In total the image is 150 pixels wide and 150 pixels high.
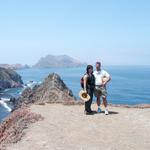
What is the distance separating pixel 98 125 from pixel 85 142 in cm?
315

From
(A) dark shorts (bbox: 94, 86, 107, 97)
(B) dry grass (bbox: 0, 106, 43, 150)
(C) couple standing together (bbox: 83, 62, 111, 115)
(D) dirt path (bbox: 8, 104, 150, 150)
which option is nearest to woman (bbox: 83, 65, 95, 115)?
(C) couple standing together (bbox: 83, 62, 111, 115)

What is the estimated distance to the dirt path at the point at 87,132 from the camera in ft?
46.6

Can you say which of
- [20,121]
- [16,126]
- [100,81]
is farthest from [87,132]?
[100,81]

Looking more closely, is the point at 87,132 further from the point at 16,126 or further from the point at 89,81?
the point at 89,81

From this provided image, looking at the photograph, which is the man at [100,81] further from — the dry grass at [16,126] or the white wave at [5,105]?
the white wave at [5,105]

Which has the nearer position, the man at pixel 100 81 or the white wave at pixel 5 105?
the man at pixel 100 81

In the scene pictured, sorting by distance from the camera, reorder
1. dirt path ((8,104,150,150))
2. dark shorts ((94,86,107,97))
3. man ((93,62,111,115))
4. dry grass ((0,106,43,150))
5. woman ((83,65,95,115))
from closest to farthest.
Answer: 1. dirt path ((8,104,150,150))
2. dry grass ((0,106,43,150))
3. woman ((83,65,95,115))
4. man ((93,62,111,115))
5. dark shorts ((94,86,107,97))

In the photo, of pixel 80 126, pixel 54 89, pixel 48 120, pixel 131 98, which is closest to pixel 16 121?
pixel 48 120

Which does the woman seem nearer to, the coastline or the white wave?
the coastline

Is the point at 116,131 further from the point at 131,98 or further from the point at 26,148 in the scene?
the point at 131,98

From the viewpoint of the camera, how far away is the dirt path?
46.6 feet

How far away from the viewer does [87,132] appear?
1628 cm

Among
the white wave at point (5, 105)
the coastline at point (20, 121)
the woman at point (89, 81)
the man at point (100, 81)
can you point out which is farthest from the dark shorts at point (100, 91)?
the white wave at point (5, 105)

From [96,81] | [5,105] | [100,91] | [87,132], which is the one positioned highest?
[96,81]
